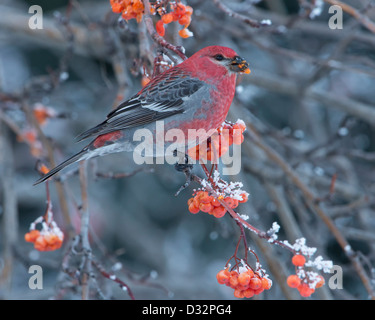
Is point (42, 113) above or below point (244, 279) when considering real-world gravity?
below

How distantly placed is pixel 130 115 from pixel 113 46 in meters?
0.99

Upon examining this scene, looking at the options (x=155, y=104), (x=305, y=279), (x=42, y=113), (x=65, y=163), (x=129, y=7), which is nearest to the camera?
(x=305, y=279)

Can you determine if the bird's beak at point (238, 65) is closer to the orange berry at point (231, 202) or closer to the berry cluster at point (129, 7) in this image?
the berry cluster at point (129, 7)

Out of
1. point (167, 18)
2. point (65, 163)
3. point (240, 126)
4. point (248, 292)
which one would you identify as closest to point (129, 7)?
point (167, 18)

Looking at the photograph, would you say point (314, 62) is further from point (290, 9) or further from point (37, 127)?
point (290, 9)

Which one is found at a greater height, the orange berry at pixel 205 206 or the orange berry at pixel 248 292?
the orange berry at pixel 205 206

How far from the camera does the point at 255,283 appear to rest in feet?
6.72

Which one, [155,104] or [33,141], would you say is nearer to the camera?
[155,104]

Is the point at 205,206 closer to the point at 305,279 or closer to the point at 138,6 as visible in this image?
the point at 305,279

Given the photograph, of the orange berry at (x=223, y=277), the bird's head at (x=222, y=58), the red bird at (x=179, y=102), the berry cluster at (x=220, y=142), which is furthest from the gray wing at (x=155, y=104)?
the orange berry at (x=223, y=277)

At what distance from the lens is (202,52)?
277 cm

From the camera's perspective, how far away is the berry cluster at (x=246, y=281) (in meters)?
2.05

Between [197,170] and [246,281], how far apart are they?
269 centimetres

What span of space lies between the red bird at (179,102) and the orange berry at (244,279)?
86 cm
